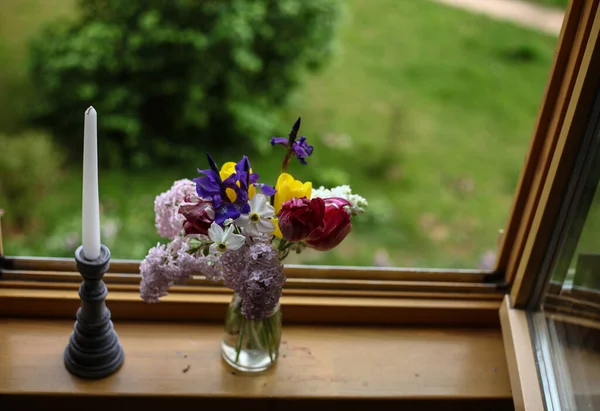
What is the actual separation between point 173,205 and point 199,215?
72mm

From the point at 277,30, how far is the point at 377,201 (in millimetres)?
479

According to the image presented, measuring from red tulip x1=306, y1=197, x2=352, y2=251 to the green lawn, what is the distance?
27.4 inches

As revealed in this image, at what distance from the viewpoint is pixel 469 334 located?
3.72 ft

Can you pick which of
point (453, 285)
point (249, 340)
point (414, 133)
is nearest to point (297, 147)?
point (249, 340)

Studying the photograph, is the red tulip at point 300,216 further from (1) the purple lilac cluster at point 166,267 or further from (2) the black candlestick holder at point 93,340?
(2) the black candlestick holder at point 93,340

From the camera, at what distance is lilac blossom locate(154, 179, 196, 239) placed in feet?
2.89

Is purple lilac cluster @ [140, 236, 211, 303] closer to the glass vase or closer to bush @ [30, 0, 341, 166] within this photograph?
the glass vase

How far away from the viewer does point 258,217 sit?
0.81 meters

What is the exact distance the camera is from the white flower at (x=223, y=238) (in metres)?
0.81

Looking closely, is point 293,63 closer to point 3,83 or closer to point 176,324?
point 3,83

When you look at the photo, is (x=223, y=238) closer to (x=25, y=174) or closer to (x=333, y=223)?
(x=333, y=223)

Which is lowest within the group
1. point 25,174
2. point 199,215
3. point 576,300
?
point 25,174

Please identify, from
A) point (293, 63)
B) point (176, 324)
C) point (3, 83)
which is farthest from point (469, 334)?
point (3, 83)

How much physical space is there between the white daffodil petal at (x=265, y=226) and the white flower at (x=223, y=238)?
0.02 meters
